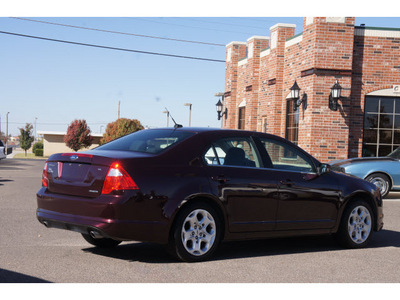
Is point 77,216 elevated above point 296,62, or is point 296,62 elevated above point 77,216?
point 296,62

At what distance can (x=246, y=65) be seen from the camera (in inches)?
1125

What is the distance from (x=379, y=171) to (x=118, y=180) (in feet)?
34.3

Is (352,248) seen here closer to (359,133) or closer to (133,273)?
(133,273)

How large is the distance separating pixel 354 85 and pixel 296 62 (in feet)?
7.78

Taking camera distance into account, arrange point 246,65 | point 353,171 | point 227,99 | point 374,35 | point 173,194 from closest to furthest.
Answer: point 173,194 < point 353,171 < point 374,35 < point 246,65 < point 227,99

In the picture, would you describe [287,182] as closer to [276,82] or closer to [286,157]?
[286,157]

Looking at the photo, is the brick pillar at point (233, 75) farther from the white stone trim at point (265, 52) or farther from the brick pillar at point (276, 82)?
the brick pillar at point (276, 82)

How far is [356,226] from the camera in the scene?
27.1 feet

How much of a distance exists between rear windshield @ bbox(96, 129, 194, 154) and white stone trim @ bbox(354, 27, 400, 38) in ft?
48.7

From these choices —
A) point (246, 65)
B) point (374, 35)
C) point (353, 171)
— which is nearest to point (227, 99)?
point (246, 65)

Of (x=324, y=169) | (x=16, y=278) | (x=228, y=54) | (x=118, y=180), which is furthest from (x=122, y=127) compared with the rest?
(x=16, y=278)

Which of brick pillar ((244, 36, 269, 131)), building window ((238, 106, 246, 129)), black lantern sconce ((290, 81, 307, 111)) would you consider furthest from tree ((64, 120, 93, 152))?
black lantern sconce ((290, 81, 307, 111))

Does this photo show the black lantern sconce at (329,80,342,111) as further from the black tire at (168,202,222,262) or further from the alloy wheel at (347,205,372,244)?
the black tire at (168,202,222,262)

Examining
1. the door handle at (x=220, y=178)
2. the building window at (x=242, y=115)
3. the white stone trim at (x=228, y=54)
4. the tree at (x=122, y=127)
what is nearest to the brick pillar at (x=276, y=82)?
the building window at (x=242, y=115)
